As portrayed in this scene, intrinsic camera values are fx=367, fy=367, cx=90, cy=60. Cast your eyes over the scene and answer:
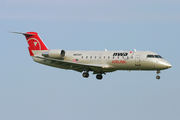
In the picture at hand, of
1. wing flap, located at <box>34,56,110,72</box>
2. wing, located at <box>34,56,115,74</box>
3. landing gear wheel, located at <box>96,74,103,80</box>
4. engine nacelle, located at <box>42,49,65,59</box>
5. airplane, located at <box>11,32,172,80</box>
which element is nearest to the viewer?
airplane, located at <box>11,32,172,80</box>

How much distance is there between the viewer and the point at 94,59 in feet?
174

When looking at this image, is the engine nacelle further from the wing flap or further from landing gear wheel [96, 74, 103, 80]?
landing gear wheel [96, 74, 103, 80]

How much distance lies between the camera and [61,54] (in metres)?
54.9

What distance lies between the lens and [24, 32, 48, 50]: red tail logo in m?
57.7

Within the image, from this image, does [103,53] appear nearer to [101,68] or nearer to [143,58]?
[101,68]

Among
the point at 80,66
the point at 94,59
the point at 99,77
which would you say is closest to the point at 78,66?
the point at 80,66

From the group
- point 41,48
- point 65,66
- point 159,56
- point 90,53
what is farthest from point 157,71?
point 41,48

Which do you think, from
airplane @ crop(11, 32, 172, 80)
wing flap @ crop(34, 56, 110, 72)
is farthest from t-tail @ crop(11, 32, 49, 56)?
wing flap @ crop(34, 56, 110, 72)

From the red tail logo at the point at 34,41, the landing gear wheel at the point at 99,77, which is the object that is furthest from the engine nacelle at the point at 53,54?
A: the landing gear wheel at the point at 99,77

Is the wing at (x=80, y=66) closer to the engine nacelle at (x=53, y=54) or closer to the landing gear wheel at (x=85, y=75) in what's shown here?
the landing gear wheel at (x=85, y=75)

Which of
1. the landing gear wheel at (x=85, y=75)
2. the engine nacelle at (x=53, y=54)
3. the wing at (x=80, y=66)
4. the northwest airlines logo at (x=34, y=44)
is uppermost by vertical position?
the northwest airlines logo at (x=34, y=44)

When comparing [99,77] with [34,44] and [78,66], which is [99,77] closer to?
[78,66]

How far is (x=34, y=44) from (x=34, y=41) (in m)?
0.48

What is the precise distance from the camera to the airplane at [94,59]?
165 ft
